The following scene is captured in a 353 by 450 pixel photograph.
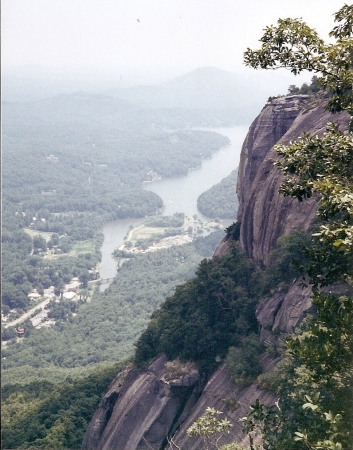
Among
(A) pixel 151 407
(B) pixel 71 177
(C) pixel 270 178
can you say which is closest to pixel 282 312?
(C) pixel 270 178

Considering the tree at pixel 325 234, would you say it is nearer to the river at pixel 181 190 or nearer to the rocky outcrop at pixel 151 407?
the rocky outcrop at pixel 151 407

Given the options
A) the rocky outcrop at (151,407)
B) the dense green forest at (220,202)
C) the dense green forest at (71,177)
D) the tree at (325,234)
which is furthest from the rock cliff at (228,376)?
the dense green forest at (220,202)

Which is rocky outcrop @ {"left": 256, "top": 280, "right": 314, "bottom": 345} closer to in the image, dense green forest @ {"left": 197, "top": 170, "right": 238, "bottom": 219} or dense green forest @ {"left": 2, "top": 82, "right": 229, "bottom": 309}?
dense green forest @ {"left": 2, "top": 82, "right": 229, "bottom": 309}

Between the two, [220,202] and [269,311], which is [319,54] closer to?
[269,311]

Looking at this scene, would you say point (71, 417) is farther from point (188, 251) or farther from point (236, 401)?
point (188, 251)

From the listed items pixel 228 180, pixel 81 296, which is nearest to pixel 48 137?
pixel 228 180
